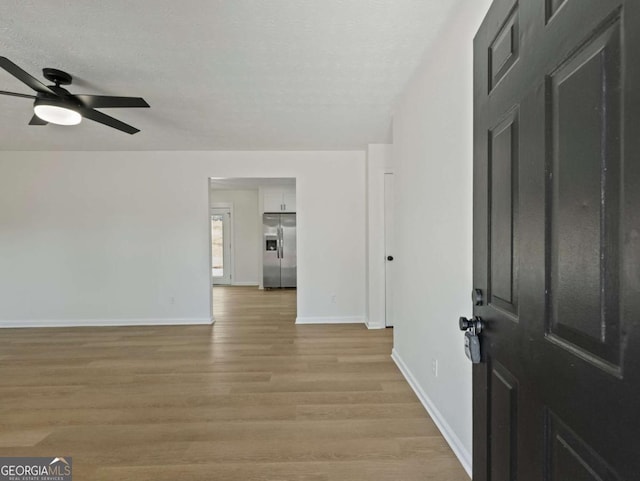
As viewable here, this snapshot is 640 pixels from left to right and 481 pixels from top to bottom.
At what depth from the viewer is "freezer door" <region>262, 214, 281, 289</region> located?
7.07 meters

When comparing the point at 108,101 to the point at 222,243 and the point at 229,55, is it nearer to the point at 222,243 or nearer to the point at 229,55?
the point at 229,55

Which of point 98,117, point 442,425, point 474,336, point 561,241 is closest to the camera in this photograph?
point 561,241

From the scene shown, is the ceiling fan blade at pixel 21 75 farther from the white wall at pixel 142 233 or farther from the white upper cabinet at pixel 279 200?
the white upper cabinet at pixel 279 200

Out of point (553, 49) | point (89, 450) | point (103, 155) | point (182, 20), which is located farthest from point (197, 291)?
point (553, 49)

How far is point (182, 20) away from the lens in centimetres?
176

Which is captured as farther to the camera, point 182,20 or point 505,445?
point 182,20

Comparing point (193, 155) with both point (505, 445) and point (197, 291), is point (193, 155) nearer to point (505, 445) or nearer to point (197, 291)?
point (197, 291)

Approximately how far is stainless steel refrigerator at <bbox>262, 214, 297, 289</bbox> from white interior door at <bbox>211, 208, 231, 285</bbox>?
1.28 meters

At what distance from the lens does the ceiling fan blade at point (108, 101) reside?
2.13 m

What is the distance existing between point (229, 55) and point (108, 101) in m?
0.95

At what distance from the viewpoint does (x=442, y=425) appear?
190 cm

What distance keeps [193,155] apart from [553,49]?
444cm

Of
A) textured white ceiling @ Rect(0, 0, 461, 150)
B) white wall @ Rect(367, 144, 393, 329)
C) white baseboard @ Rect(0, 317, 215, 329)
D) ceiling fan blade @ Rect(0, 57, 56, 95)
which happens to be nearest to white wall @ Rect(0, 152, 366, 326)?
white baseboard @ Rect(0, 317, 215, 329)

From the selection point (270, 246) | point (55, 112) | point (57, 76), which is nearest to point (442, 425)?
point (55, 112)
